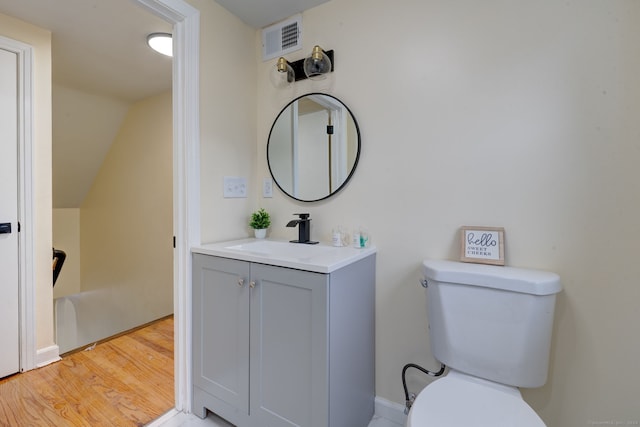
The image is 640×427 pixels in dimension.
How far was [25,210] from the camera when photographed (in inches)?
70.4

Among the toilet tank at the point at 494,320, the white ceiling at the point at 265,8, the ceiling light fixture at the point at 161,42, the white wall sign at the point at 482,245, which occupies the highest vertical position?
the white ceiling at the point at 265,8

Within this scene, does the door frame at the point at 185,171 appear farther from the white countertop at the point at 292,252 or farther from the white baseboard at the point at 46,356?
the white baseboard at the point at 46,356

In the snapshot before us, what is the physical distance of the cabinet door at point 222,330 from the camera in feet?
4.21

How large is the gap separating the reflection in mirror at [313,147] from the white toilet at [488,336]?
724mm

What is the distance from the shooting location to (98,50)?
6.66ft

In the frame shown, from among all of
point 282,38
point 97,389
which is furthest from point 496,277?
point 97,389

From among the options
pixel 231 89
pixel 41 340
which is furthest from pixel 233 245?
pixel 41 340

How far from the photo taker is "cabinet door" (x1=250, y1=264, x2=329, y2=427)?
1.07 m

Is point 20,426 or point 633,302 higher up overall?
point 633,302

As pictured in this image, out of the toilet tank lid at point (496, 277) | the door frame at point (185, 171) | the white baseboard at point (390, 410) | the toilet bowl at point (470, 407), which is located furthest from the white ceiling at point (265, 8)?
the white baseboard at point (390, 410)

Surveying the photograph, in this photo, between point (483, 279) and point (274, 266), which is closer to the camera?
point (483, 279)

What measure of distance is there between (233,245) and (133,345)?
135 cm

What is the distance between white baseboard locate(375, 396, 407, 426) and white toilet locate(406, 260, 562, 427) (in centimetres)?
43

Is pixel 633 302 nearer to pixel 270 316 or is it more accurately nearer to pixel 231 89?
pixel 270 316
